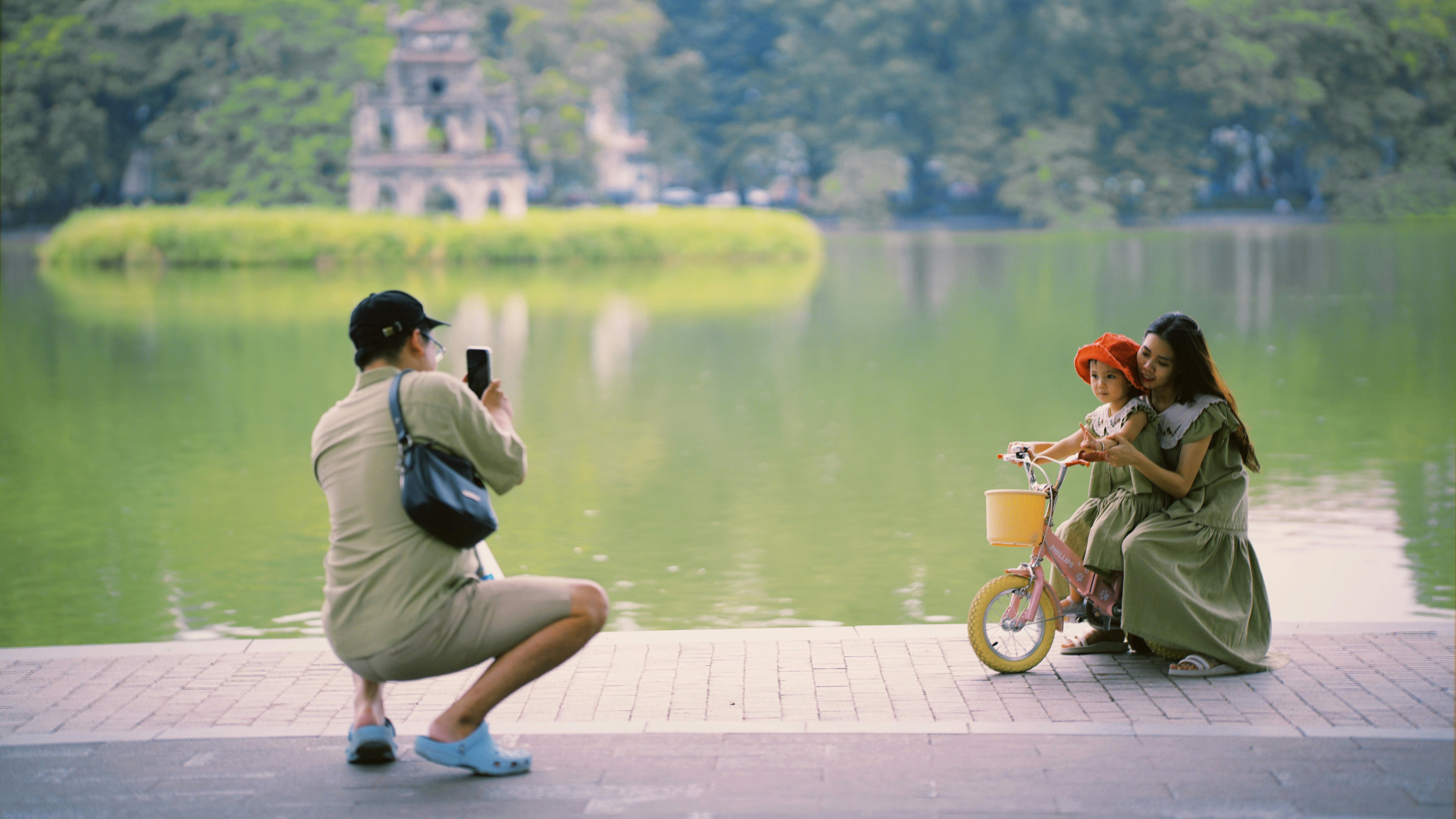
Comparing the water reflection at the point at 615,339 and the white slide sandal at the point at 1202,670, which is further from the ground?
the white slide sandal at the point at 1202,670

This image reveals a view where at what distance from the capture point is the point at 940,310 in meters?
23.8

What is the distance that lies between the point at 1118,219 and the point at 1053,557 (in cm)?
5435

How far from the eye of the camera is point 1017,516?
4.66 metres

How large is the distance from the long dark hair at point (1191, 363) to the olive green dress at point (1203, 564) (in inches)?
1.1

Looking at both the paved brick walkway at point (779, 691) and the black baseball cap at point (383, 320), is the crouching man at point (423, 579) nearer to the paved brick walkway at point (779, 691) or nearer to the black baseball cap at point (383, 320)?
the black baseball cap at point (383, 320)

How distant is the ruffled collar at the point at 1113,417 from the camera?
4.78 meters

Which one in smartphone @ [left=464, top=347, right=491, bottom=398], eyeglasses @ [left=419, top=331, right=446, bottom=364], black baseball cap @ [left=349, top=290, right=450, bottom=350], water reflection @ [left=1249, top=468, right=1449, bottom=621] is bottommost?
water reflection @ [left=1249, top=468, right=1449, bottom=621]

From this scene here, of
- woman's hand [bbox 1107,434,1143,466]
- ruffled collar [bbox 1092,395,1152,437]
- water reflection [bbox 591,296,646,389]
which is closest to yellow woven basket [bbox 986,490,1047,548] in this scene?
woman's hand [bbox 1107,434,1143,466]

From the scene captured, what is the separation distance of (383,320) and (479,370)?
1.05 feet

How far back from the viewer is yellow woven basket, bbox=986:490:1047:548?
15.2 ft

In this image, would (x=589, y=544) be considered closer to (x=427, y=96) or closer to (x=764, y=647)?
(x=764, y=647)

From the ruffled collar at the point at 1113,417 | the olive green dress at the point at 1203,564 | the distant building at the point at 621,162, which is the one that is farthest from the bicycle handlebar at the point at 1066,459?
the distant building at the point at 621,162

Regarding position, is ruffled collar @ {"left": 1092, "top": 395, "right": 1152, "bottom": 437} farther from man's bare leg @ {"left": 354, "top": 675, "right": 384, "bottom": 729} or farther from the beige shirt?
man's bare leg @ {"left": 354, "top": 675, "right": 384, "bottom": 729}

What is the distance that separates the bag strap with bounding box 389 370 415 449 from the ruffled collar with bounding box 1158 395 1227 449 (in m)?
2.37
